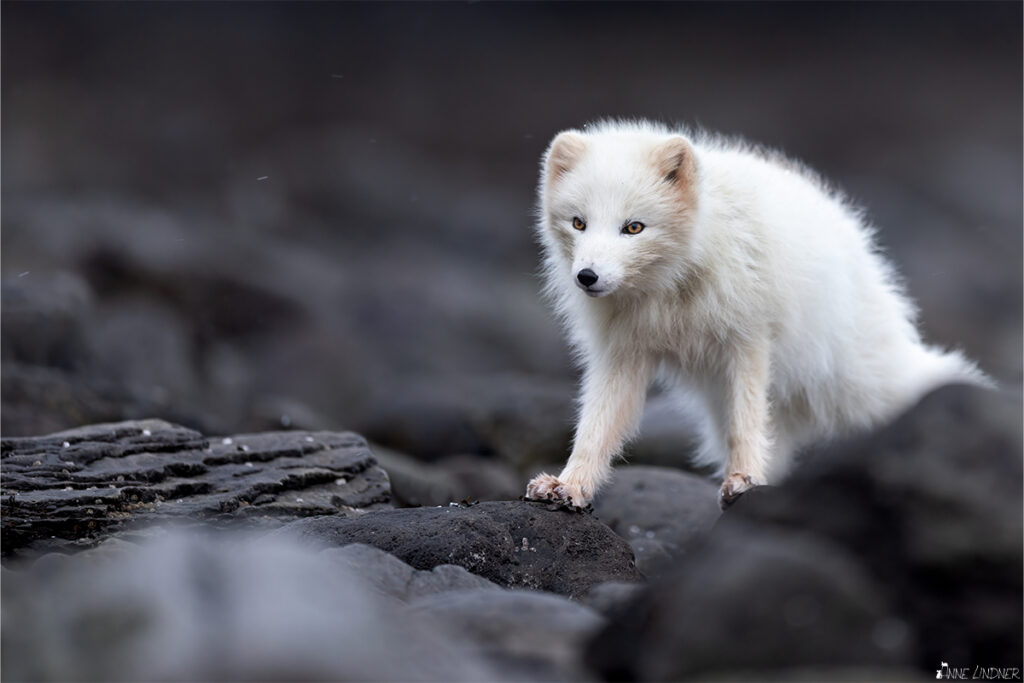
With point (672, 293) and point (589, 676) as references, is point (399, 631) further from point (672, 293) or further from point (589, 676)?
point (672, 293)

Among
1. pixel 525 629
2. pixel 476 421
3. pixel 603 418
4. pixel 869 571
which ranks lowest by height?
pixel 525 629

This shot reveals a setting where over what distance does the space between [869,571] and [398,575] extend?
1.58m

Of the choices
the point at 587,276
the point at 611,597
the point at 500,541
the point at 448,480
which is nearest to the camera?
the point at 611,597

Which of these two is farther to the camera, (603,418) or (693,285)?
(603,418)

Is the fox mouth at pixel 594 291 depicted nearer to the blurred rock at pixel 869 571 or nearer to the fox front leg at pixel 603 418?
the fox front leg at pixel 603 418

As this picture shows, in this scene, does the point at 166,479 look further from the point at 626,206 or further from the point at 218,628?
the point at 218,628

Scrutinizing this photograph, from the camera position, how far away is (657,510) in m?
6.59

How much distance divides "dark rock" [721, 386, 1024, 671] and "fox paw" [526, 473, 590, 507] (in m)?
1.91

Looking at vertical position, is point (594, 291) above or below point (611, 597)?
above

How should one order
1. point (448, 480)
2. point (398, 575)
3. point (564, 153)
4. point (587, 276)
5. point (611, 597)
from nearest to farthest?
point (611, 597) < point (398, 575) < point (587, 276) < point (564, 153) < point (448, 480)

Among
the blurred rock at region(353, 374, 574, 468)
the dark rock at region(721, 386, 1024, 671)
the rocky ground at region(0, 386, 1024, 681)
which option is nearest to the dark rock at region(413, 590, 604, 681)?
the rocky ground at region(0, 386, 1024, 681)

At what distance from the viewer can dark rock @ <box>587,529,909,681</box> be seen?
292 centimetres

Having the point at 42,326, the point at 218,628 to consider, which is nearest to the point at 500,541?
the point at 218,628

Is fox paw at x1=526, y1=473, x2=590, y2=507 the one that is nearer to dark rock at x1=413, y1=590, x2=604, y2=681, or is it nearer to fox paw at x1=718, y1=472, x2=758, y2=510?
fox paw at x1=718, y1=472, x2=758, y2=510
